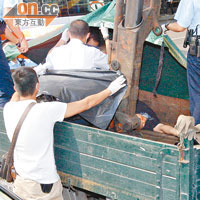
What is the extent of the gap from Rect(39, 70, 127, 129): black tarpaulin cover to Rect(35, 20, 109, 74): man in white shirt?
26 centimetres

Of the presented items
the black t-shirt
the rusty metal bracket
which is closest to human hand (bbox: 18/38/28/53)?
the black t-shirt

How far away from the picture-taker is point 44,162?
2.68 meters

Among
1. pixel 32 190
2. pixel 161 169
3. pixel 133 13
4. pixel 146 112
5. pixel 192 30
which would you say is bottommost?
pixel 146 112

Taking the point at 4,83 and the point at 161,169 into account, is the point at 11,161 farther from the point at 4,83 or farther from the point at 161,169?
the point at 4,83

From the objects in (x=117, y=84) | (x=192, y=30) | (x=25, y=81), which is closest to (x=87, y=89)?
(x=117, y=84)

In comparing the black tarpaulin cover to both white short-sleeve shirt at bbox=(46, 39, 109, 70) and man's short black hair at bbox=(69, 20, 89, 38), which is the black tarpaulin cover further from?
man's short black hair at bbox=(69, 20, 89, 38)

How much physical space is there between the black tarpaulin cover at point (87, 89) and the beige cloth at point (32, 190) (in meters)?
0.68

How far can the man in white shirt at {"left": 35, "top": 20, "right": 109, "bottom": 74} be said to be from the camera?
11.8 feet

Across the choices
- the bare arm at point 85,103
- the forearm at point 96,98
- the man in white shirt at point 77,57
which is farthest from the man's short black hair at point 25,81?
the man in white shirt at point 77,57

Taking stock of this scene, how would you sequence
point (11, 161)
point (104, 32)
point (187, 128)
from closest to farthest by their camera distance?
point (187, 128)
point (11, 161)
point (104, 32)

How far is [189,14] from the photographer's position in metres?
3.86

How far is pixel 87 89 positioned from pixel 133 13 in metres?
0.77

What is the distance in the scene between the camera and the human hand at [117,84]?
10.2 feet

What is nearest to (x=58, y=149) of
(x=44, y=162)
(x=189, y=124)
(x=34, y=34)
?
(x=44, y=162)
